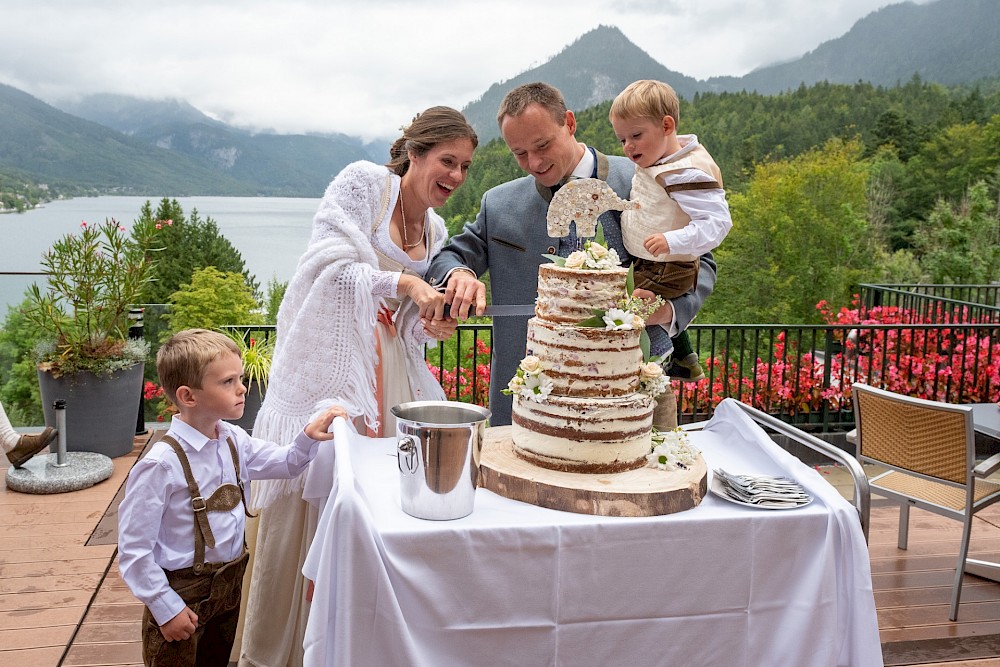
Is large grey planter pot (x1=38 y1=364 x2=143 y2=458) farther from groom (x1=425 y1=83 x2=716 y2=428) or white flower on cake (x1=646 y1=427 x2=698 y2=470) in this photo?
white flower on cake (x1=646 y1=427 x2=698 y2=470)

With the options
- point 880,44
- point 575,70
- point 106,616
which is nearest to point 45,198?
point 575,70

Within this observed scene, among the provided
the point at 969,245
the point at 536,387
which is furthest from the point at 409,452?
the point at 969,245

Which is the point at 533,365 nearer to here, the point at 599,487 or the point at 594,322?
the point at 594,322

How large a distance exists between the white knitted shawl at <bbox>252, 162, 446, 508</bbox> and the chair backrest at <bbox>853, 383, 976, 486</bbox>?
7.44ft

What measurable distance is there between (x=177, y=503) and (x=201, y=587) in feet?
0.68

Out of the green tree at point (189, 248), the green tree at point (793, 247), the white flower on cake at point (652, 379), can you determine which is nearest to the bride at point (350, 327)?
the white flower on cake at point (652, 379)

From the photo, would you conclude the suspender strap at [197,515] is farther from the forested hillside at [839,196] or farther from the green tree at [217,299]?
the forested hillside at [839,196]

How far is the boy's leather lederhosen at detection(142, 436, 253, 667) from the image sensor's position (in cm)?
179

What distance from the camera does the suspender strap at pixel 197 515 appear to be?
1782 mm

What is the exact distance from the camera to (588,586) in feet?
4.58

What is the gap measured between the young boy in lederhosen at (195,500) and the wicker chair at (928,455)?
97.7 inches

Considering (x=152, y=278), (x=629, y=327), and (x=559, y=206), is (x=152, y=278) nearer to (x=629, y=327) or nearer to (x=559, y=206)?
(x=559, y=206)

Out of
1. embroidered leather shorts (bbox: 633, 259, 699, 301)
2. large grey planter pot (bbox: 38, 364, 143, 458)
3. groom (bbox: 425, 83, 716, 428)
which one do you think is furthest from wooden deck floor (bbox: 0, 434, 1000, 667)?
embroidered leather shorts (bbox: 633, 259, 699, 301)

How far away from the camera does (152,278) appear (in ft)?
17.7
